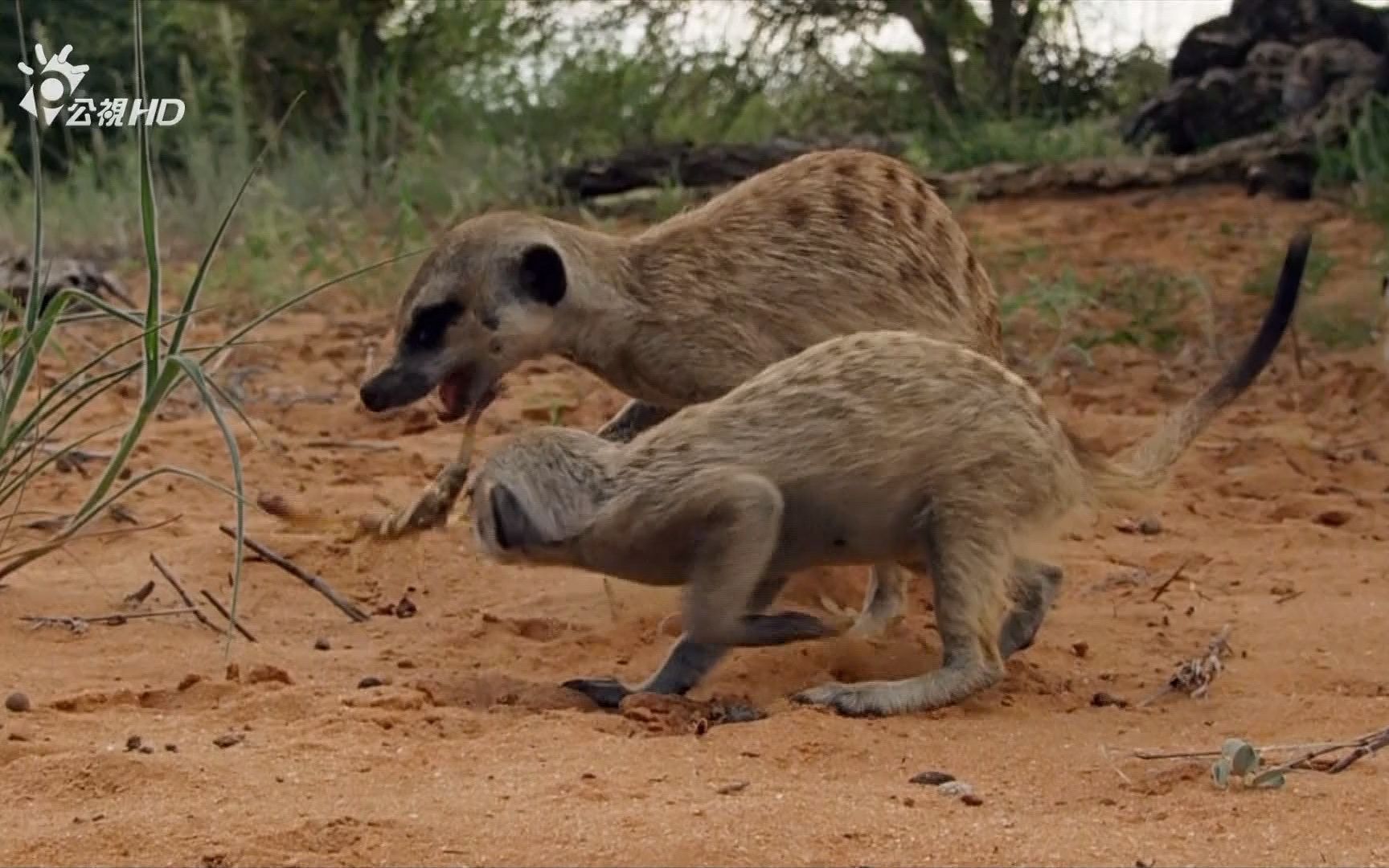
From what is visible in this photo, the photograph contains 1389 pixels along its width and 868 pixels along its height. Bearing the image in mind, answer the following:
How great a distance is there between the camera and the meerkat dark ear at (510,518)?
143 inches

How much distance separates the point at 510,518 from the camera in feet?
11.9

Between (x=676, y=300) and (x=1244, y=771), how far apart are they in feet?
7.08

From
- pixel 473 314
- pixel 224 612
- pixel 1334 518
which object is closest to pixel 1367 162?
pixel 1334 518

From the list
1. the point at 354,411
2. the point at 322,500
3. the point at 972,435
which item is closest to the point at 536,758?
the point at 972,435

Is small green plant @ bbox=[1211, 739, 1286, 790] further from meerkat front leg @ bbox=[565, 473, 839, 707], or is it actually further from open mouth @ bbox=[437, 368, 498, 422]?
open mouth @ bbox=[437, 368, 498, 422]

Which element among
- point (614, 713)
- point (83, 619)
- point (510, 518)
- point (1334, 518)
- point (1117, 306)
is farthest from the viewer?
point (1117, 306)

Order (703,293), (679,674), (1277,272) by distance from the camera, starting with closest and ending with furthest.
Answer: (679,674)
(703,293)
(1277,272)

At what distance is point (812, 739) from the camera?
3.22 metres

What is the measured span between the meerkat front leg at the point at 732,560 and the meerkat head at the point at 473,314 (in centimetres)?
116

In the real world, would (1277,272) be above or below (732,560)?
above

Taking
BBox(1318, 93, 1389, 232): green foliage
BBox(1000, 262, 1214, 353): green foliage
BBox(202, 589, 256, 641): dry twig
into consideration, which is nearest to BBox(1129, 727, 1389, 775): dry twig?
BBox(202, 589, 256, 641): dry twig

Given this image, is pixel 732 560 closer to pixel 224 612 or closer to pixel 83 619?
pixel 224 612

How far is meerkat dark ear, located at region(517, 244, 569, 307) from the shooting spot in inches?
183

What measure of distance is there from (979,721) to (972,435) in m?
0.55
